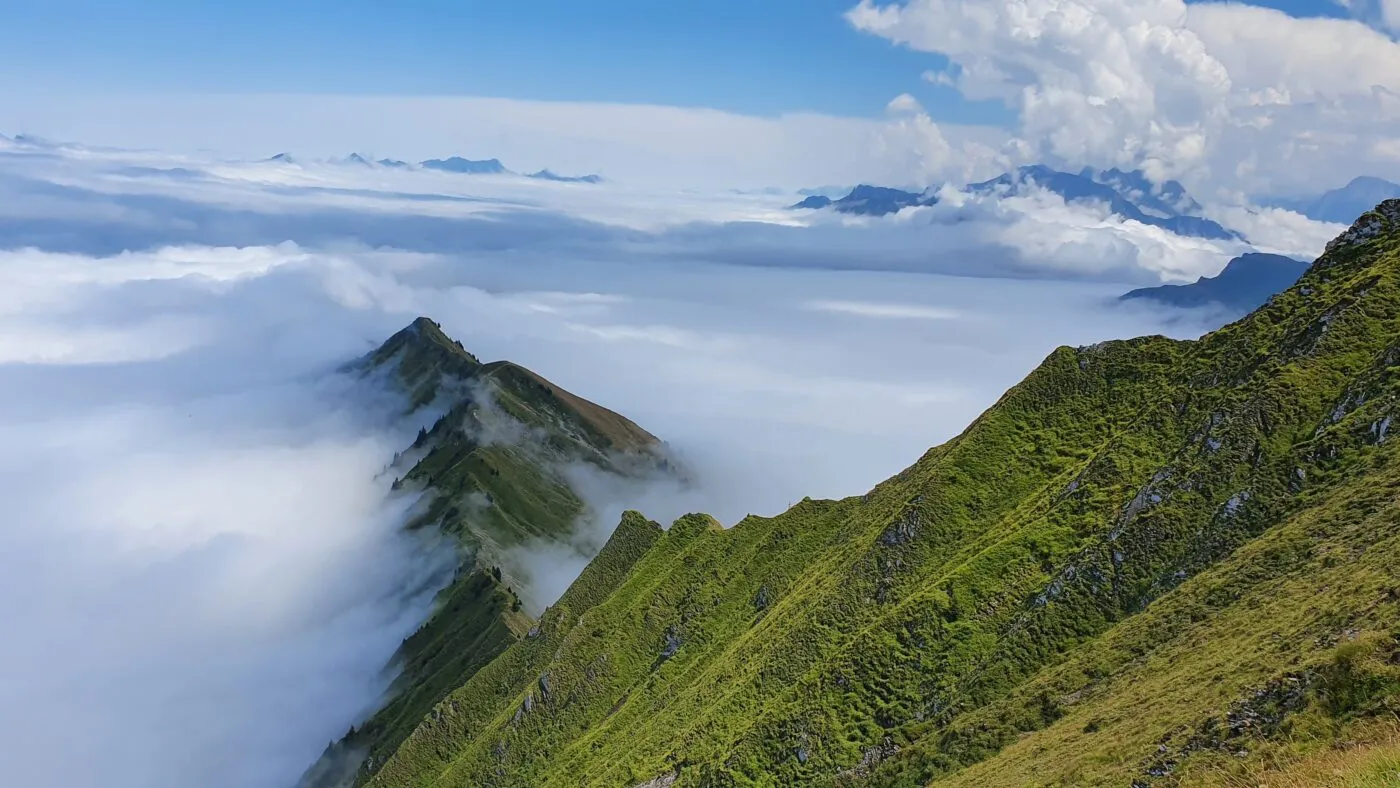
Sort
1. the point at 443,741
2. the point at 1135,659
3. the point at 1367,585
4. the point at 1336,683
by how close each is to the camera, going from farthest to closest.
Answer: the point at 443,741 → the point at 1135,659 → the point at 1367,585 → the point at 1336,683

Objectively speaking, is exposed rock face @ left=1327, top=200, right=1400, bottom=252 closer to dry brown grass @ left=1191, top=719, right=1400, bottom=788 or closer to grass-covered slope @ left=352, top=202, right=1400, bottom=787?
grass-covered slope @ left=352, top=202, right=1400, bottom=787

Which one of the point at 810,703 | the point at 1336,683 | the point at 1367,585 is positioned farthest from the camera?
the point at 810,703

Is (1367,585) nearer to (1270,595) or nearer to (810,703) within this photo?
(1270,595)

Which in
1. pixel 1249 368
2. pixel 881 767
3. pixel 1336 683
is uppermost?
pixel 1249 368

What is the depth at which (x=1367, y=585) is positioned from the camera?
50.3m

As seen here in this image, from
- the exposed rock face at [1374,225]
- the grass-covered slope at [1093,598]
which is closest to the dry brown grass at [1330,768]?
the grass-covered slope at [1093,598]

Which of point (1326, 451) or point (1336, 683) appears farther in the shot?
point (1326, 451)

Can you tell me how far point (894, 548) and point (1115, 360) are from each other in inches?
1236

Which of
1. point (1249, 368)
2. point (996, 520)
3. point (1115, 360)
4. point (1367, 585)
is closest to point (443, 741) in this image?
point (996, 520)

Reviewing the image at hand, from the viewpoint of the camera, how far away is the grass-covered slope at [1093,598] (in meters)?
48.7

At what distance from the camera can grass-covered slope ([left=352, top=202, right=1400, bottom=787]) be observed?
160ft

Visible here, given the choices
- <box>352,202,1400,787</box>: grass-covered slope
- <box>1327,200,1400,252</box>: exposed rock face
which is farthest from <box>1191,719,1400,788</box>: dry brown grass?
<box>1327,200,1400,252</box>: exposed rock face

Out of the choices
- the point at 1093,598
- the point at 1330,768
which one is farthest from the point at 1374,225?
the point at 1330,768

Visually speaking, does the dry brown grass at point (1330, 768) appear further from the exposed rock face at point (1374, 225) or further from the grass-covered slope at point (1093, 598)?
the exposed rock face at point (1374, 225)
